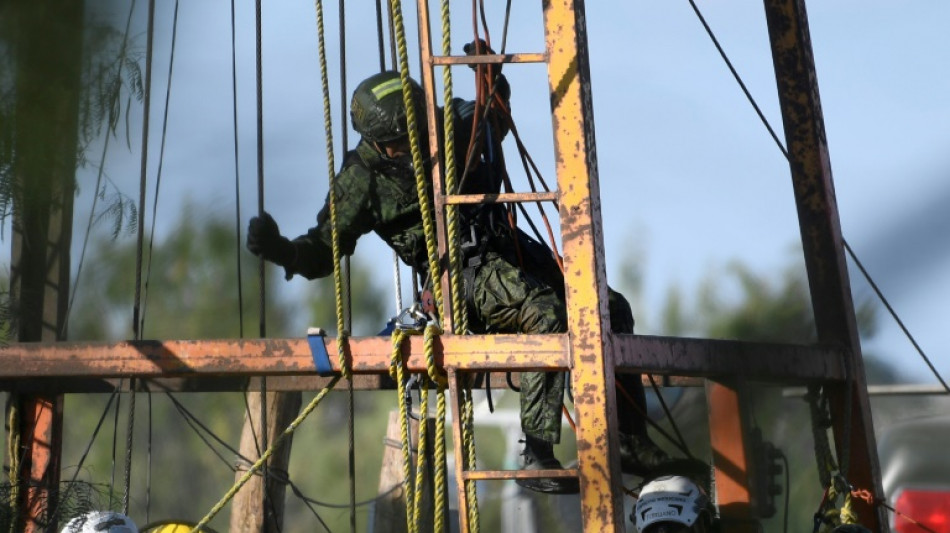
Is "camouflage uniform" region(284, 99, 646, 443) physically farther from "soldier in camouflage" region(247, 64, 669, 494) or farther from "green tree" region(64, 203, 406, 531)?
"green tree" region(64, 203, 406, 531)

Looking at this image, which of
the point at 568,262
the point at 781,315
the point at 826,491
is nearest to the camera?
the point at 568,262

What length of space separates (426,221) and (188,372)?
1.10 m

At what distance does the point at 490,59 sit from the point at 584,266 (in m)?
0.91

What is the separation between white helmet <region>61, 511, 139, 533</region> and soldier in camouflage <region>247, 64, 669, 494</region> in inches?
50.4

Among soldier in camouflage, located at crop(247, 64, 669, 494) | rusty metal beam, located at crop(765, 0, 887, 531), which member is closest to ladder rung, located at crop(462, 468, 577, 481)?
soldier in camouflage, located at crop(247, 64, 669, 494)

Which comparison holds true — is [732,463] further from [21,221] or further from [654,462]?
[21,221]

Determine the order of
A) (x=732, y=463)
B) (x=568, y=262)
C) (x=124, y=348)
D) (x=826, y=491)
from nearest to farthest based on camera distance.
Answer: (x=568, y=262), (x=124, y=348), (x=826, y=491), (x=732, y=463)

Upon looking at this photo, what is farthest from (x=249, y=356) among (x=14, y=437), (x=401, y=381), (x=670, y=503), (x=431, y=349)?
(x=14, y=437)

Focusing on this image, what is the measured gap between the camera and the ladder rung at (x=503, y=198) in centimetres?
498

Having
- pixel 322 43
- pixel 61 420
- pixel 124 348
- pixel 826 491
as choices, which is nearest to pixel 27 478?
pixel 61 420

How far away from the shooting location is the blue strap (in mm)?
5090

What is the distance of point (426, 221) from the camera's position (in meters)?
5.06

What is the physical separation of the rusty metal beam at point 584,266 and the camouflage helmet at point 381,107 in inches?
38.4

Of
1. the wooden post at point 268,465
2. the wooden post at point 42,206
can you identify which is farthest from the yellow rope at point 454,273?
the wooden post at point 268,465
